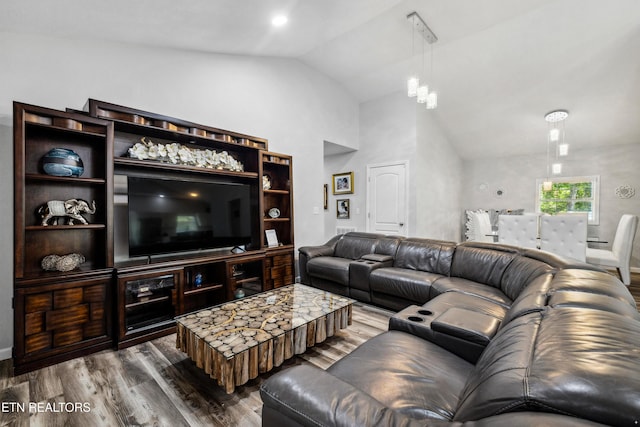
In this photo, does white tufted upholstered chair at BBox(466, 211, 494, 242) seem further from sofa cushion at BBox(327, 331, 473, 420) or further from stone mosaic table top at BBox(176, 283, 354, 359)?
sofa cushion at BBox(327, 331, 473, 420)

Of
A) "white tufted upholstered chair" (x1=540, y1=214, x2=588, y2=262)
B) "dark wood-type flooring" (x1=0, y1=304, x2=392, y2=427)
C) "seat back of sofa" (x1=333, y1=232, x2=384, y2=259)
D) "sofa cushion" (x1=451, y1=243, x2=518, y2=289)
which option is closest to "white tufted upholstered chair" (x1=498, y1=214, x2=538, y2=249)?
"white tufted upholstered chair" (x1=540, y1=214, x2=588, y2=262)

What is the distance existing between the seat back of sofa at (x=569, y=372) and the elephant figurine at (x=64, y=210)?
3.00m

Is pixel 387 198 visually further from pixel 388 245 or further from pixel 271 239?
pixel 271 239

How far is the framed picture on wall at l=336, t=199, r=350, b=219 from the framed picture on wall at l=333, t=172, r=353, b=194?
0.21 meters

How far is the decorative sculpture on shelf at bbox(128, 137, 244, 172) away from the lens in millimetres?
2749

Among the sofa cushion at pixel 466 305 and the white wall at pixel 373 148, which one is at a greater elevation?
the white wall at pixel 373 148

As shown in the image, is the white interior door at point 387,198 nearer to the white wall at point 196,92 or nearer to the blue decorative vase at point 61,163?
the white wall at point 196,92

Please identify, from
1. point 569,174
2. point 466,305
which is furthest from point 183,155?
point 569,174

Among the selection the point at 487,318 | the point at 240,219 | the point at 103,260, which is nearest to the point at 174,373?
the point at 103,260

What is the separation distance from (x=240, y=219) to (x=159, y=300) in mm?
1305

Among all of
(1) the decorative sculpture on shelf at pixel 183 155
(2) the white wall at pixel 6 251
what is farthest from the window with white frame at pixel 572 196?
(2) the white wall at pixel 6 251

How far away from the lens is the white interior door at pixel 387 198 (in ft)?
16.6

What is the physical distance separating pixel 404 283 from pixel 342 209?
10.5ft

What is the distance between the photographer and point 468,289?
255 cm
